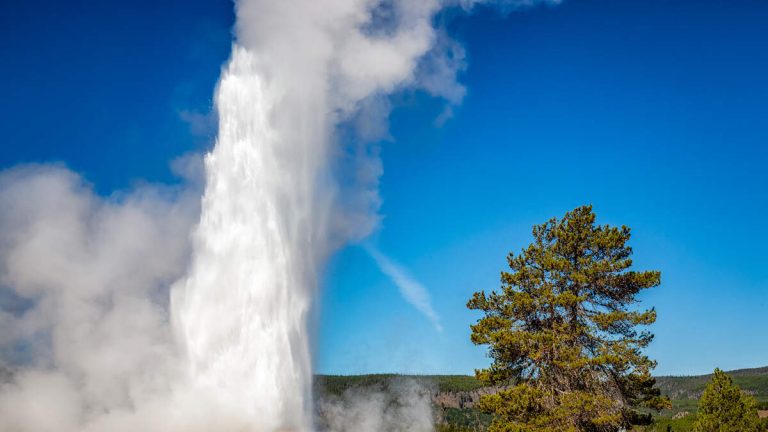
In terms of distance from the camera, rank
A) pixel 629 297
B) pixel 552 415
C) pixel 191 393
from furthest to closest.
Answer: pixel 191 393, pixel 629 297, pixel 552 415

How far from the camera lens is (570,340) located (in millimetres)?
23891

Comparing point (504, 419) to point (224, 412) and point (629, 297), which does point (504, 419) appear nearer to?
point (629, 297)

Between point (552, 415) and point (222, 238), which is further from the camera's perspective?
point (222, 238)

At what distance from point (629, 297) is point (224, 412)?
16756mm

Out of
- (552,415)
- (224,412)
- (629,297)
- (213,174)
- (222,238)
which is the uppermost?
(213,174)

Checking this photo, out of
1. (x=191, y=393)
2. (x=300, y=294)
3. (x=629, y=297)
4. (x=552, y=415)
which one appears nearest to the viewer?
(x=552, y=415)

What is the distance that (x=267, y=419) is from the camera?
25297 mm

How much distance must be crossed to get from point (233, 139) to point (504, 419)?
59.4 feet

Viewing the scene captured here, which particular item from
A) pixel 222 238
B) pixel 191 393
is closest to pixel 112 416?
pixel 191 393

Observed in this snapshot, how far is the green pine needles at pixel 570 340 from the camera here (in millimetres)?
22598

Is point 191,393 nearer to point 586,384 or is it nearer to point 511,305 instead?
point 511,305

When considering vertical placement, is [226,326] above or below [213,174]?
below

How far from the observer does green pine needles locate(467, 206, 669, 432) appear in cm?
2260

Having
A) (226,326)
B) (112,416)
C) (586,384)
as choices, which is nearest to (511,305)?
(586,384)
